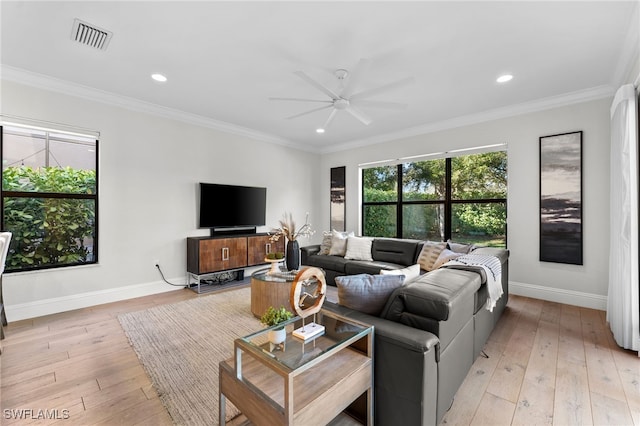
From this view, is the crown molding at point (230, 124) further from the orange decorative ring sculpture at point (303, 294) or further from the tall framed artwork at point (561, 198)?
the orange decorative ring sculpture at point (303, 294)

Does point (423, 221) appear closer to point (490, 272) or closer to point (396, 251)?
point (396, 251)

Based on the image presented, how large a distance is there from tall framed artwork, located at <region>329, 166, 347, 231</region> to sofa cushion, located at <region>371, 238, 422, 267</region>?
1.59 meters

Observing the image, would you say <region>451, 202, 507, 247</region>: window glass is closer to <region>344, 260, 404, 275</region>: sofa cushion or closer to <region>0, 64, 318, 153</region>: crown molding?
<region>344, 260, 404, 275</region>: sofa cushion

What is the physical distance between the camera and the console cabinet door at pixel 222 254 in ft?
13.3

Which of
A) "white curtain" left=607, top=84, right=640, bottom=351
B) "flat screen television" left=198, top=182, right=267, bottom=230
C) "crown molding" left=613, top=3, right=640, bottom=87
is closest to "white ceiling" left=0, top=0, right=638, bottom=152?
"crown molding" left=613, top=3, right=640, bottom=87

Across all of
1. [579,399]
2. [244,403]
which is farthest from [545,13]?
[244,403]

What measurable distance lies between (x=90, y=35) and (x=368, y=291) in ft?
10.2

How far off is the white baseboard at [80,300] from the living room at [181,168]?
0.01m

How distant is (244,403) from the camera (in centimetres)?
126

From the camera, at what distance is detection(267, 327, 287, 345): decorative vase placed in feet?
4.61

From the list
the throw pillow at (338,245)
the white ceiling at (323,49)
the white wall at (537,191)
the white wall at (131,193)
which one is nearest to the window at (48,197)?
the white wall at (131,193)

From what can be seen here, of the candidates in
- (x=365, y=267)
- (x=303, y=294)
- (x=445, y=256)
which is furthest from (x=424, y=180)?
(x=303, y=294)

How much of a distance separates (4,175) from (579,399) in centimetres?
556

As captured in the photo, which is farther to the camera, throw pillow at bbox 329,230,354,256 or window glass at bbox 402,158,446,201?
window glass at bbox 402,158,446,201
